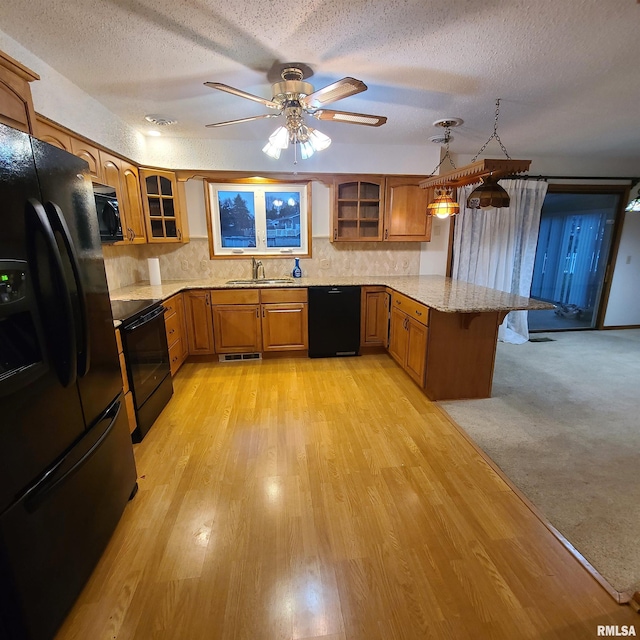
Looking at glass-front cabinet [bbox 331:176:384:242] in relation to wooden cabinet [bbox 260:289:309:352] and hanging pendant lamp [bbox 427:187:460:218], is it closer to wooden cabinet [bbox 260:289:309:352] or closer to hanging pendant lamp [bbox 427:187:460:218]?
wooden cabinet [bbox 260:289:309:352]

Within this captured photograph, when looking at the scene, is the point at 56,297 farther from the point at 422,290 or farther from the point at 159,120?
the point at 422,290

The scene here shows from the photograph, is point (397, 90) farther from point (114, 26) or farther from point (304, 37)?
point (114, 26)

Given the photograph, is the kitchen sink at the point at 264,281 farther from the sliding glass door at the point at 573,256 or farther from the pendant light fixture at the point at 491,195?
the sliding glass door at the point at 573,256

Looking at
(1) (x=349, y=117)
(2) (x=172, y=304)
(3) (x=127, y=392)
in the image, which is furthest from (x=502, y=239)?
(3) (x=127, y=392)

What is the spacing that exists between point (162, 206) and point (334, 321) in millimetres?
2332

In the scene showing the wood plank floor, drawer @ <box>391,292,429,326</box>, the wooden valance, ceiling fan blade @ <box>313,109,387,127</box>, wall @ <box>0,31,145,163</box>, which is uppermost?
wall @ <box>0,31,145,163</box>

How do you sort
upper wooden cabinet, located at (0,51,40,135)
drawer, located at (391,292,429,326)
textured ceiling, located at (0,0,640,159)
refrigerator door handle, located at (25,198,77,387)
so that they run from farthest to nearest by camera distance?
drawer, located at (391,292,429,326) → textured ceiling, located at (0,0,640,159) → upper wooden cabinet, located at (0,51,40,135) → refrigerator door handle, located at (25,198,77,387)

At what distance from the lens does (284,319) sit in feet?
12.6

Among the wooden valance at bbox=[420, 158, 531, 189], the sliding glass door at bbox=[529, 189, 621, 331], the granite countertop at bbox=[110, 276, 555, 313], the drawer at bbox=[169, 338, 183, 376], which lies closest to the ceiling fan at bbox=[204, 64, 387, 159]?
the wooden valance at bbox=[420, 158, 531, 189]

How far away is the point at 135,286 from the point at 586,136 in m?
5.12

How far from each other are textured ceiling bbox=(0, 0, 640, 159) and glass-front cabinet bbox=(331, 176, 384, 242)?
3.81 feet

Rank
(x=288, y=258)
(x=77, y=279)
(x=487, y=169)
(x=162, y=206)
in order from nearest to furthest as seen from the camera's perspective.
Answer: (x=77, y=279) → (x=487, y=169) → (x=162, y=206) → (x=288, y=258)

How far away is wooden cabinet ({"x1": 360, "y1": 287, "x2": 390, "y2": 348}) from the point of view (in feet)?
12.7

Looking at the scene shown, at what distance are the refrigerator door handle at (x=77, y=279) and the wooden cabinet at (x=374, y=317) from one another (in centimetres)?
290
